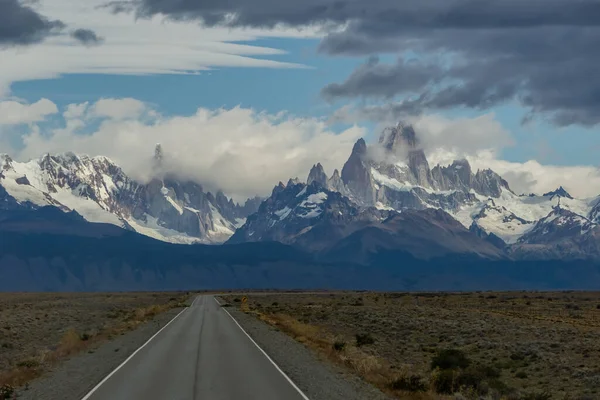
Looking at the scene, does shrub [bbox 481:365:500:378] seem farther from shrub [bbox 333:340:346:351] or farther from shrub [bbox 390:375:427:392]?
shrub [bbox 333:340:346:351]

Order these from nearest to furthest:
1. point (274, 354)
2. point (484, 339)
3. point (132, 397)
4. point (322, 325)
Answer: point (132, 397)
point (274, 354)
point (484, 339)
point (322, 325)

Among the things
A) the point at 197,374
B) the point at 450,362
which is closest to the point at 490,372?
the point at 450,362

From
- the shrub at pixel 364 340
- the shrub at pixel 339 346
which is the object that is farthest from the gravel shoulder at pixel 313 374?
the shrub at pixel 364 340

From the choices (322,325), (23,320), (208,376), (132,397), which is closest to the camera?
(132,397)

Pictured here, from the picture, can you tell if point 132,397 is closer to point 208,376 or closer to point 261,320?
point 208,376

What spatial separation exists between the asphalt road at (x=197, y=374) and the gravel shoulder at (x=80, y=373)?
1.85 ft

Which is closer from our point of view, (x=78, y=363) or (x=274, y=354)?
(x=78, y=363)

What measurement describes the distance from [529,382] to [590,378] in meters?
2.34

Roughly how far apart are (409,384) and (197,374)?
25.0 feet

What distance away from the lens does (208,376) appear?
103 ft

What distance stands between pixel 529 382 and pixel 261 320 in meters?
39.9

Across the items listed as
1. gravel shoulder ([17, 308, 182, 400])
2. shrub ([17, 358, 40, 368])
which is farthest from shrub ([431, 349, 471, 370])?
shrub ([17, 358, 40, 368])

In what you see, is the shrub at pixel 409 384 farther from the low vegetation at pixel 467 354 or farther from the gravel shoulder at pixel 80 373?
the gravel shoulder at pixel 80 373

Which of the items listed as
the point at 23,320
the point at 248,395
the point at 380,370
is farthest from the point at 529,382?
the point at 23,320
